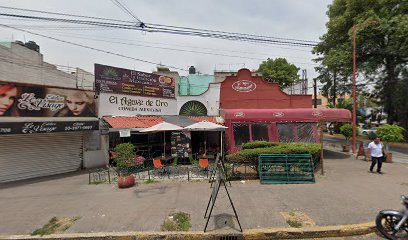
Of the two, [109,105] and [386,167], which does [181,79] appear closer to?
[109,105]

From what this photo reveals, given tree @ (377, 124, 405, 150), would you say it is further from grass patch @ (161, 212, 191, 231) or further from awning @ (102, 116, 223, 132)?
grass patch @ (161, 212, 191, 231)

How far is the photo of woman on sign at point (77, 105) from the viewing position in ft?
43.6

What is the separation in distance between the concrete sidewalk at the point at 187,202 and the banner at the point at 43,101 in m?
3.30

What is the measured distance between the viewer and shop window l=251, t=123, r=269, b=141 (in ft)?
54.0

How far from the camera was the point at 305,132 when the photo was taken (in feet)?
54.6

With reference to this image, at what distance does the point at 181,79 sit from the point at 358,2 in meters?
19.7

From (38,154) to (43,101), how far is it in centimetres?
266

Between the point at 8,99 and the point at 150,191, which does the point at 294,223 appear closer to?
the point at 150,191

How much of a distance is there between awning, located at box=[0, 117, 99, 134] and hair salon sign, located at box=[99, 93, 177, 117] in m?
1.23

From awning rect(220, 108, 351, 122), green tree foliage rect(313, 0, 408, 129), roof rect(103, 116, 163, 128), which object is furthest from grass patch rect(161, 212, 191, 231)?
green tree foliage rect(313, 0, 408, 129)

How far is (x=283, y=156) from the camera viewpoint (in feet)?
34.6

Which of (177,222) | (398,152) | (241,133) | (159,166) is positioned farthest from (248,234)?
(398,152)

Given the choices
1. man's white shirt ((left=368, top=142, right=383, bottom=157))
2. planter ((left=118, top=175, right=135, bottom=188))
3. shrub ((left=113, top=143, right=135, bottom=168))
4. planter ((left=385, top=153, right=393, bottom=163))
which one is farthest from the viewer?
planter ((left=385, top=153, right=393, bottom=163))

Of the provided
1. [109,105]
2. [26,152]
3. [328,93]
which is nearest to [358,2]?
[328,93]
